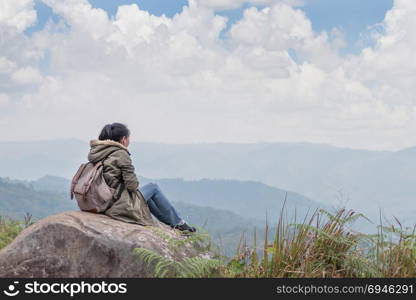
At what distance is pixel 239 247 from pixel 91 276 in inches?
75.9

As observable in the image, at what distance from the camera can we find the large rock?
21.8 ft

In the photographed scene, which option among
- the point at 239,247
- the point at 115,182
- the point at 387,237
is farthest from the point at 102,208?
the point at 387,237

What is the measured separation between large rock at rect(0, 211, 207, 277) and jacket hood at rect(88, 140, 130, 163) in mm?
1162

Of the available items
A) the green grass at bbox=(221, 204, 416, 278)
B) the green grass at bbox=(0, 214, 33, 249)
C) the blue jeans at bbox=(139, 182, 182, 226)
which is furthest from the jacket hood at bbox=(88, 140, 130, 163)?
the green grass at bbox=(0, 214, 33, 249)

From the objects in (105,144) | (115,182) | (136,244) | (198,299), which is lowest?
(198,299)

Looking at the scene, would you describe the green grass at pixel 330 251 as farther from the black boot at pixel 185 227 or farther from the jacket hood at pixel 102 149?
the jacket hood at pixel 102 149

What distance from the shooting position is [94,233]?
6.73 m

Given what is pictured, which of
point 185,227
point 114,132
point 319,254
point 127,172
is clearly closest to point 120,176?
point 127,172

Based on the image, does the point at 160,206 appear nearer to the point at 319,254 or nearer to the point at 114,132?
the point at 114,132

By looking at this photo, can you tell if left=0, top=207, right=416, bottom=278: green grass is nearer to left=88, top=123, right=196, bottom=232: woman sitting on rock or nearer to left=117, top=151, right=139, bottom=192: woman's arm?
left=88, top=123, right=196, bottom=232: woman sitting on rock

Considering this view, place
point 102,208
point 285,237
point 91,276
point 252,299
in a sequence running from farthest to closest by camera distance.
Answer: point 102,208
point 91,276
point 285,237
point 252,299

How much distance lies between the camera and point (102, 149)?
7.65 m

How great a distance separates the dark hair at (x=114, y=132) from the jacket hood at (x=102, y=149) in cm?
15

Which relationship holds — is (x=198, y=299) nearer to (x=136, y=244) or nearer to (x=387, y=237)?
(x=136, y=244)
